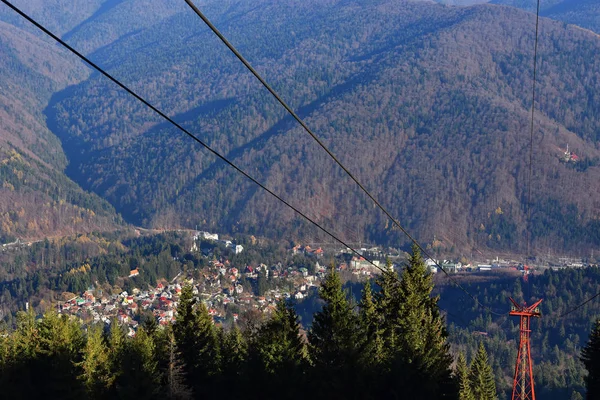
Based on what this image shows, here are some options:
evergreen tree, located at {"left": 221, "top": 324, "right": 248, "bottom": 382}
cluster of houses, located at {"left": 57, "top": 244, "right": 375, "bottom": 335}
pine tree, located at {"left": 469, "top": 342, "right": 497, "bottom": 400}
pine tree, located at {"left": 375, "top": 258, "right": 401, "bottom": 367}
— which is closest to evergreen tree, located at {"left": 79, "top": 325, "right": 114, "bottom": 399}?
evergreen tree, located at {"left": 221, "top": 324, "right": 248, "bottom": 382}

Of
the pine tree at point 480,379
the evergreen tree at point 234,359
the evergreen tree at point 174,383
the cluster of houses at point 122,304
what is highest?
the cluster of houses at point 122,304

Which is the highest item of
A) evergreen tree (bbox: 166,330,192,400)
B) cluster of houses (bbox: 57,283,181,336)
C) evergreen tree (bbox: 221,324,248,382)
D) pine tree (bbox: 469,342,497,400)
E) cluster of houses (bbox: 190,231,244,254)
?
cluster of houses (bbox: 190,231,244,254)

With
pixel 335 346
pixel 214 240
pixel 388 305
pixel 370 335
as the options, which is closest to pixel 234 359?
pixel 335 346

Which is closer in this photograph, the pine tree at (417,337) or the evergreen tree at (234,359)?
the pine tree at (417,337)

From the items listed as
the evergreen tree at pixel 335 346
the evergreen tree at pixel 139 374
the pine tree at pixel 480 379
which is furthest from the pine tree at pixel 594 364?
the evergreen tree at pixel 139 374

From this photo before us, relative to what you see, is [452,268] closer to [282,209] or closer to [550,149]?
[282,209]

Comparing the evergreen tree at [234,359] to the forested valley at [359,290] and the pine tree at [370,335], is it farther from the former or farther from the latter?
the forested valley at [359,290]

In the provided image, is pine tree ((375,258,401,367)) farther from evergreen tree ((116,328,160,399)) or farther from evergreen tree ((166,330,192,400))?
evergreen tree ((116,328,160,399))
